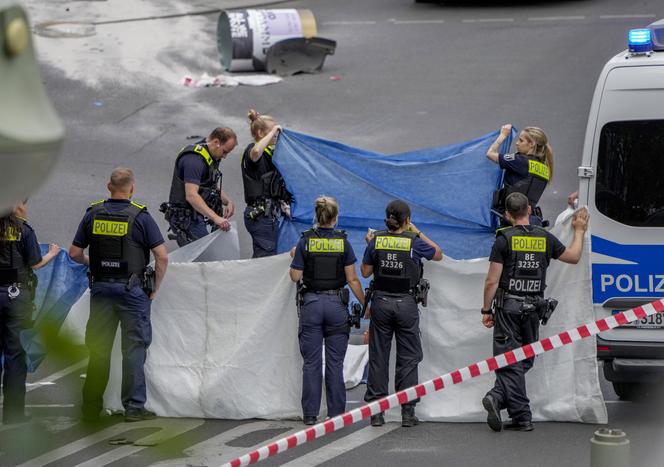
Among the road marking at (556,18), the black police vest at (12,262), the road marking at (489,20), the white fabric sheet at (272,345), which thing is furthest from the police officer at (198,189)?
the road marking at (556,18)

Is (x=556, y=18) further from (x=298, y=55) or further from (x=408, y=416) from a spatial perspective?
(x=408, y=416)

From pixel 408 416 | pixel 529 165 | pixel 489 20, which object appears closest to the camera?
pixel 408 416

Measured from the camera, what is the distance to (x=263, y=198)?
9.93 m

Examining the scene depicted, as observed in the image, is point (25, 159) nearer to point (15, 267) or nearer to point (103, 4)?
point (15, 267)

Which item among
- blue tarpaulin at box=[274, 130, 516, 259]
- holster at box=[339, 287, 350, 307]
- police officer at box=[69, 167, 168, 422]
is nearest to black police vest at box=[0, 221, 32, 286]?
police officer at box=[69, 167, 168, 422]

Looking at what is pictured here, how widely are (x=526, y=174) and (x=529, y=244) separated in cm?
178

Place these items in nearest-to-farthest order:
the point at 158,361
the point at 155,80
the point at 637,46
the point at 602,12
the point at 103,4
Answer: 1. the point at 637,46
2. the point at 158,361
3. the point at 155,80
4. the point at 602,12
5. the point at 103,4

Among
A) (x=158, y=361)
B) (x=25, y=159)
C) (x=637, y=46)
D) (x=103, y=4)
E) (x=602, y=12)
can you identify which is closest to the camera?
(x=25, y=159)

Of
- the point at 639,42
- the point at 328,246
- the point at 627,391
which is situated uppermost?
the point at 639,42

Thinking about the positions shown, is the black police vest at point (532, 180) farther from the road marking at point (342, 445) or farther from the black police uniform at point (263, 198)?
the road marking at point (342, 445)

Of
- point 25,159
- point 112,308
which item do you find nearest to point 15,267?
point 112,308

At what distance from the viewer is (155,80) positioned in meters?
20.0

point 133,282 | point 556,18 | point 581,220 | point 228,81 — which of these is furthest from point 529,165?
point 556,18

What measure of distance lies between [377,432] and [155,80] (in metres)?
13.2
